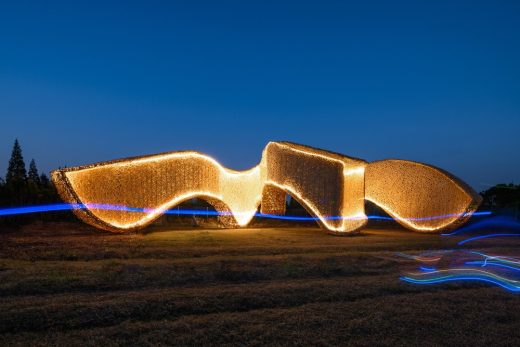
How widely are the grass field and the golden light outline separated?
4.80m

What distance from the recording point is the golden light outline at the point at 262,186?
42.1 ft

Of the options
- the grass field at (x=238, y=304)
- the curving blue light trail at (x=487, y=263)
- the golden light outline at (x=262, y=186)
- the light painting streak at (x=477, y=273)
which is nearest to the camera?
the grass field at (x=238, y=304)

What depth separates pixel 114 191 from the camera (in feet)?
42.8

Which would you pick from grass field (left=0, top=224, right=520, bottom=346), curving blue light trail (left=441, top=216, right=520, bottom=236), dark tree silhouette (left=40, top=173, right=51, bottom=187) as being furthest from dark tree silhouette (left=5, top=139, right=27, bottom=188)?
curving blue light trail (left=441, top=216, right=520, bottom=236)

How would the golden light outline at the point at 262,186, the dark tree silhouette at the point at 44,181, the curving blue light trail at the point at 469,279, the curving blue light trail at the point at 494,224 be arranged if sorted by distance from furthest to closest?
the dark tree silhouette at the point at 44,181 < the curving blue light trail at the point at 494,224 < the golden light outline at the point at 262,186 < the curving blue light trail at the point at 469,279

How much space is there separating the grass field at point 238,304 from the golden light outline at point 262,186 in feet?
15.7

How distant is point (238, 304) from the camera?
4949mm

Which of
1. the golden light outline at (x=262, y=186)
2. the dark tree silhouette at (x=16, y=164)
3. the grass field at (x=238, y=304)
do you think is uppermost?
the dark tree silhouette at (x=16, y=164)

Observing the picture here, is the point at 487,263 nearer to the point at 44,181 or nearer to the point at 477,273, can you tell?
the point at 477,273

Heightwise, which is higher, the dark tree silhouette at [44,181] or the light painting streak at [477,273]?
the dark tree silhouette at [44,181]

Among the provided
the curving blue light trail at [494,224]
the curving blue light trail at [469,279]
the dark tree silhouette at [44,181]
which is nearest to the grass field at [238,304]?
the curving blue light trail at [469,279]

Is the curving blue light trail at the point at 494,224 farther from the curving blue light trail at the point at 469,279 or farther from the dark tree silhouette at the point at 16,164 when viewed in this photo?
the dark tree silhouette at the point at 16,164

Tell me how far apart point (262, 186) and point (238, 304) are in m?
14.9

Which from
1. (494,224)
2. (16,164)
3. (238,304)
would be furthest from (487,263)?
(16,164)
